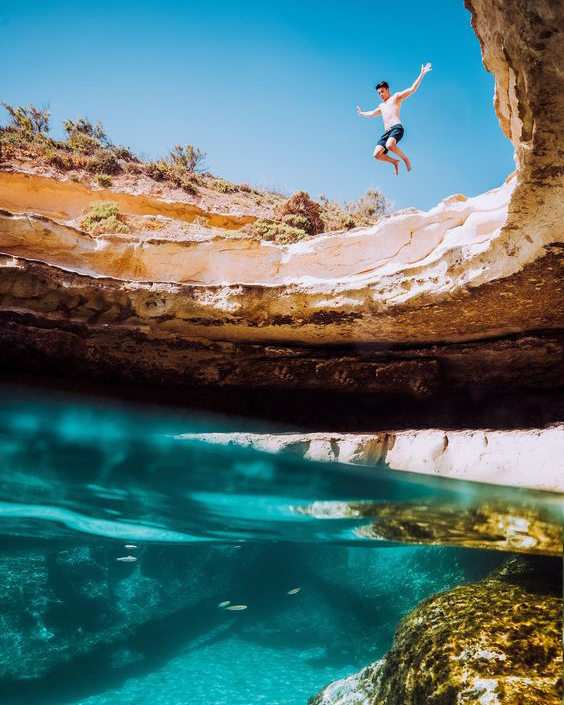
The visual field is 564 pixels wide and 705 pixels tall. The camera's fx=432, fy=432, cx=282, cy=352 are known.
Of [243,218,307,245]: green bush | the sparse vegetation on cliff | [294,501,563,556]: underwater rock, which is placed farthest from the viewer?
the sparse vegetation on cliff

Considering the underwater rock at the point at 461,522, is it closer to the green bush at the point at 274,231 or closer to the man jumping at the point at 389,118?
the man jumping at the point at 389,118

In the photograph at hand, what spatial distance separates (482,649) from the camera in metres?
4.10

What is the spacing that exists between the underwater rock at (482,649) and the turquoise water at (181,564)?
1.39m

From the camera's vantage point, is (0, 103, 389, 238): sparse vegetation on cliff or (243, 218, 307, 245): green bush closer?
(243, 218, 307, 245): green bush

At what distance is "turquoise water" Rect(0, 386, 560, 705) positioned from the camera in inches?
194

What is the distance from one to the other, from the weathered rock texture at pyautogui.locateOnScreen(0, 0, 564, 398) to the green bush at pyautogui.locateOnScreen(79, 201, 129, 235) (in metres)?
4.00

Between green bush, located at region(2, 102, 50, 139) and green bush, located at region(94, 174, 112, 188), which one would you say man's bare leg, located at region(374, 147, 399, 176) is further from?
green bush, located at region(2, 102, 50, 139)

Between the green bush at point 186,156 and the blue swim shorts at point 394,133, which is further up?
the green bush at point 186,156

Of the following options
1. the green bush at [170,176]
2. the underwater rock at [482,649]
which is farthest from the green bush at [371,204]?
the underwater rock at [482,649]

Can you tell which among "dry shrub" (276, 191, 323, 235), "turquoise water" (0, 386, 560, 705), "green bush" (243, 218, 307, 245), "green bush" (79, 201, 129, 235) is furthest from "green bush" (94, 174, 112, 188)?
"turquoise water" (0, 386, 560, 705)

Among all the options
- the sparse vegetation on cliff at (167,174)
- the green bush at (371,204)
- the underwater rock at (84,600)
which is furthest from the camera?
the green bush at (371,204)

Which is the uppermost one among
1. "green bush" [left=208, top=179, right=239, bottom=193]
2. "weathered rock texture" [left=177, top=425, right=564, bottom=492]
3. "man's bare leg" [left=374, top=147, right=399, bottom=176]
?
"green bush" [left=208, top=179, right=239, bottom=193]

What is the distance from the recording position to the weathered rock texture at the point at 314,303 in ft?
13.6

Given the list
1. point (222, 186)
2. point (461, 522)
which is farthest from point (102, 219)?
point (461, 522)
